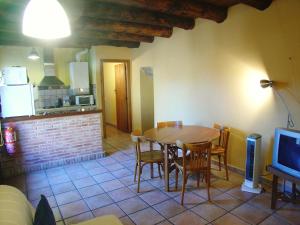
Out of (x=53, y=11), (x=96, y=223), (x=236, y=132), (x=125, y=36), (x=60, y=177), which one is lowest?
(x=60, y=177)

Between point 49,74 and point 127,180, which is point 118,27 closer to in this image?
point 127,180

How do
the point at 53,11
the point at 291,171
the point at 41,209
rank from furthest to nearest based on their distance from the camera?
the point at 291,171 < the point at 53,11 < the point at 41,209

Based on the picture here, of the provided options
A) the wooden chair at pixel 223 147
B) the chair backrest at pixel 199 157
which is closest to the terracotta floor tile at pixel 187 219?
the chair backrest at pixel 199 157

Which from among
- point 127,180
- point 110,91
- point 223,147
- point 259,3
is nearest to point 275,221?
point 223,147

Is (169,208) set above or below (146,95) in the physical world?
below

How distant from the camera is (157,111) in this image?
559cm

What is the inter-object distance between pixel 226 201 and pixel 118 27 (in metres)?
3.23

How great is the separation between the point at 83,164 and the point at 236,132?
2804mm

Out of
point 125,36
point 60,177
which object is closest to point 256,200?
point 60,177

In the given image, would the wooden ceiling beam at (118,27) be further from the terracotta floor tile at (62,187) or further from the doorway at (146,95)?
the terracotta floor tile at (62,187)

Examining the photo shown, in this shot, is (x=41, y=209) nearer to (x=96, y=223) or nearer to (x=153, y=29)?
(x=96, y=223)

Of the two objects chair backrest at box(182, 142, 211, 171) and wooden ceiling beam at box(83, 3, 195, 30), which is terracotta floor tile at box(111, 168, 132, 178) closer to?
chair backrest at box(182, 142, 211, 171)

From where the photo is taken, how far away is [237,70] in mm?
3516

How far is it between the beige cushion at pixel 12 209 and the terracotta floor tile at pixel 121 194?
138 centimetres
